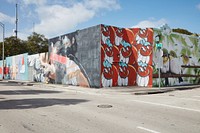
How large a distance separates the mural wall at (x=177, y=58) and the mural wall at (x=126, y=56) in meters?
0.87

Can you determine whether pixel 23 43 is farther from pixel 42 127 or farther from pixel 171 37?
pixel 42 127

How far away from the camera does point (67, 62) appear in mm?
27203

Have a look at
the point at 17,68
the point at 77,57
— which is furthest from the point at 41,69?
the point at 17,68

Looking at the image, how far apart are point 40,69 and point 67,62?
361 inches

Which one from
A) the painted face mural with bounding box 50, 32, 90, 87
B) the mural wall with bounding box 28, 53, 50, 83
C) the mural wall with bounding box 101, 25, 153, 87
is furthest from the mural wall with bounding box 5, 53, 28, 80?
the mural wall with bounding box 101, 25, 153, 87

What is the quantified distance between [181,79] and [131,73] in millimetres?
6274

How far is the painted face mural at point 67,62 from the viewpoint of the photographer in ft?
82.0

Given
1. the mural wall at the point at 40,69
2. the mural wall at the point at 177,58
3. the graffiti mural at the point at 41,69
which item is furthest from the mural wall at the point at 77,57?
the mural wall at the point at 177,58

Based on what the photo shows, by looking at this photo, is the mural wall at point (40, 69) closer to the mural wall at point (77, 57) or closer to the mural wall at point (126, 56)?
the mural wall at point (77, 57)

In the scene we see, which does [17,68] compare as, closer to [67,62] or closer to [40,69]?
[40,69]

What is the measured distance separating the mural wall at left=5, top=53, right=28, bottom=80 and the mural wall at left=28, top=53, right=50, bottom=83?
2.30m

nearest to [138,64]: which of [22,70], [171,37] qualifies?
[171,37]

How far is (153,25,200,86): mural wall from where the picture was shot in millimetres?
23984

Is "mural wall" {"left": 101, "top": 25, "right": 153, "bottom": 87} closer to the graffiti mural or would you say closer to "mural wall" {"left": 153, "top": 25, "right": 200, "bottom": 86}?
"mural wall" {"left": 153, "top": 25, "right": 200, "bottom": 86}
